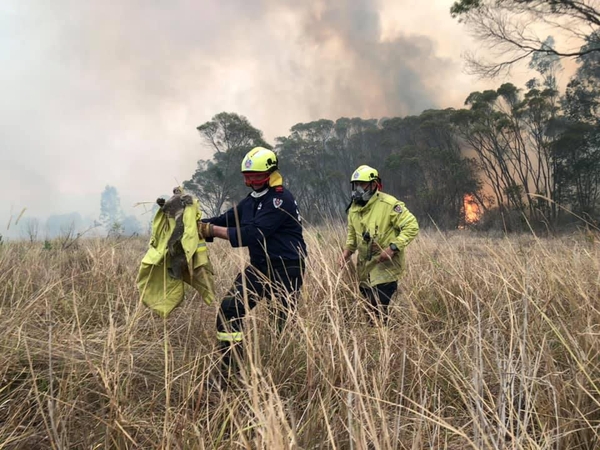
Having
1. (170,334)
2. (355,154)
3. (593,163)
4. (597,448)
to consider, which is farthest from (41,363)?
(355,154)

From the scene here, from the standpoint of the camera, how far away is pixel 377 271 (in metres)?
3.56

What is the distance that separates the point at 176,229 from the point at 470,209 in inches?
1020

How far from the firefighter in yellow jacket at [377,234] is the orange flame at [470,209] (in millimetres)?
22860

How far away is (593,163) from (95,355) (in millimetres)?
23449

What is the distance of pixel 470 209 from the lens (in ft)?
81.1

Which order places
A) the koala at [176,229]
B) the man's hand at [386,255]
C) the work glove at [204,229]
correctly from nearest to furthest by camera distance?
the koala at [176,229], the work glove at [204,229], the man's hand at [386,255]

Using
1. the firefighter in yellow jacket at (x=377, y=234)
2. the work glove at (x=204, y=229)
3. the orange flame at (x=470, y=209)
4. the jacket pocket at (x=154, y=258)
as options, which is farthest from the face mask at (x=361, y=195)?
the orange flame at (x=470, y=209)

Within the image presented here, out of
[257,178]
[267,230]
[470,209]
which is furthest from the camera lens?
[470,209]

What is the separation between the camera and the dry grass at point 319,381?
1.24m

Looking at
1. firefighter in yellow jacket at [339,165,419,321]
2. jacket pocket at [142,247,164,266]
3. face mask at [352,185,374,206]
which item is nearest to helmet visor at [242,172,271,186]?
jacket pocket at [142,247,164,266]

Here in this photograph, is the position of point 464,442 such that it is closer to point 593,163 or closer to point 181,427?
point 181,427

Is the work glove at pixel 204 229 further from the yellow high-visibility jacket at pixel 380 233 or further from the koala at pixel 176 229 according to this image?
the yellow high-visibility jacket at pixel 380 233

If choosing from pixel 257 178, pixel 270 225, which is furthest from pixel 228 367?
pixel 257 178

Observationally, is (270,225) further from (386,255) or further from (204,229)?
(386,255)
